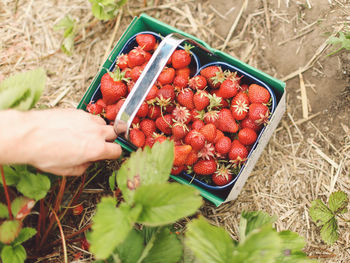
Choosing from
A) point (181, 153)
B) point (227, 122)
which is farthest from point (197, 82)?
point (181, 153)

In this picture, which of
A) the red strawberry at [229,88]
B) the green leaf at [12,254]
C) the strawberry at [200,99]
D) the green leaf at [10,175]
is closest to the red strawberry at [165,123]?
the strawberry at [200,99]

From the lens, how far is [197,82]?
1.35m

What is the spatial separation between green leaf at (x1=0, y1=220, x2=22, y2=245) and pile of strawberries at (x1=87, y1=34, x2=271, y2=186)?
49 centimetres

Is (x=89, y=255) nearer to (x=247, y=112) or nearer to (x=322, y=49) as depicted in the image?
(x=247, y=112)

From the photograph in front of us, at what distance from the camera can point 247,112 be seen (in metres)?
1.35

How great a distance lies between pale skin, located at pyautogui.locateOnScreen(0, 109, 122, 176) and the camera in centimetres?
93

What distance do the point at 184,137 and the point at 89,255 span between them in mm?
635

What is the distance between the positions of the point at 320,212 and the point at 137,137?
82 cm

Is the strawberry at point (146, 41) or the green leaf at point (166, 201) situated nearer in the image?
the green leaf at point (166, 201)

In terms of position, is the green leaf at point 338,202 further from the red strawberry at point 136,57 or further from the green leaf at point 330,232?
the red strawberry at point 136,57

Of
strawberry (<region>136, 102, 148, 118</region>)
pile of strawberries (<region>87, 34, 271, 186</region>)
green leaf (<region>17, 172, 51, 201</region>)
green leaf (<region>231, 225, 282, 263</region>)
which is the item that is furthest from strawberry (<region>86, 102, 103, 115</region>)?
green leaf (<region>231, 225, 282, 263</region>)

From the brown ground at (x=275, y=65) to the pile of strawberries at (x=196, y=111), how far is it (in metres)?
0.27

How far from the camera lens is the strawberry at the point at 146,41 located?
1422mm

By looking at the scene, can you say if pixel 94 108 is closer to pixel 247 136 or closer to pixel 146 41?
pixel 146 41
